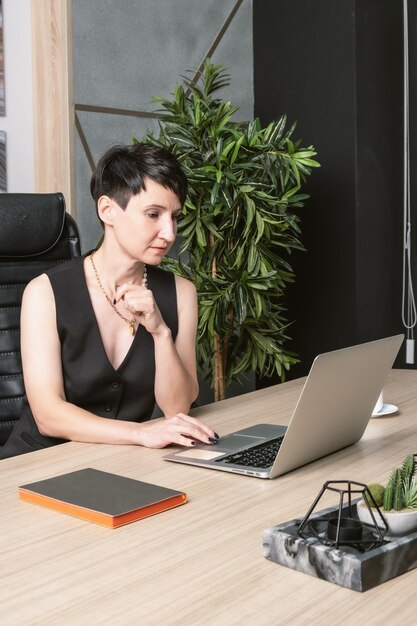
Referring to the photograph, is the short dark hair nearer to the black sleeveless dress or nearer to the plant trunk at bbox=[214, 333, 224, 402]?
the black sleeveless dress

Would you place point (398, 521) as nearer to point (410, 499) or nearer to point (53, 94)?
point (410, 499)

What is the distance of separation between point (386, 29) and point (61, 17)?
164 centimetres

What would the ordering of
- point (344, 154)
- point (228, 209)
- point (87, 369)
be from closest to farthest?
point (87, 369) → point (228, 209) → point (344, 154)

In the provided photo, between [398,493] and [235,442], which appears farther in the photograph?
[235,442]

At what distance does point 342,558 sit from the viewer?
936 millimetres

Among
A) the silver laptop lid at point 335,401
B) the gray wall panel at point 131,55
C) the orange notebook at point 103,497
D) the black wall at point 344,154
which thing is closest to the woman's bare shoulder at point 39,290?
the orange notebook at point 103,497

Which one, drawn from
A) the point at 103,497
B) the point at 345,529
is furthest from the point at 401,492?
the point at 103,497

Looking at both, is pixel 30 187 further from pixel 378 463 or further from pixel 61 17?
pixel 378 463

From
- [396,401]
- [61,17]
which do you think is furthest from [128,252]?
[61,17]

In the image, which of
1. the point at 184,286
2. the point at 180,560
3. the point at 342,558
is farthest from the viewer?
the point at 184,286

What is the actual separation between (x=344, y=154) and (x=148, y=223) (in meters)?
2.28

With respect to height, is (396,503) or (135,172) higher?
(135,172)

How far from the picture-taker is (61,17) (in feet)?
11.1

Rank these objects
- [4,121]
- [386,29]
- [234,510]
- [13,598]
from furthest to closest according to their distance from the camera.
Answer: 1. [386,29]
2. [4,121]
3. [234,510]
4. [13,598]
